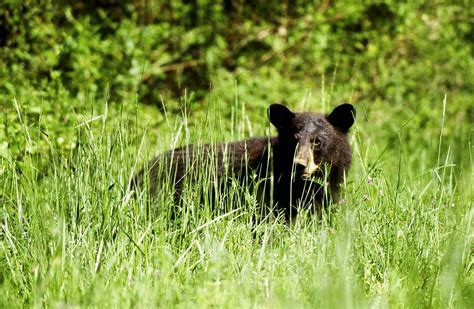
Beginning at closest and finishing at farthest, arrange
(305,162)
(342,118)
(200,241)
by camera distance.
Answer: (200,241) → (305,162) → (342,118)

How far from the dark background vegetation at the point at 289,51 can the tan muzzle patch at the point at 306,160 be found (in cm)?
385

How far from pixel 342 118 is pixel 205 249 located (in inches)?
76.7

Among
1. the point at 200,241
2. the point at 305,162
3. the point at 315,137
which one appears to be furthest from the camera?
the point at 315,137

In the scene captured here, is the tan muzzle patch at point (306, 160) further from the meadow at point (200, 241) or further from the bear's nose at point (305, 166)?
the meadow at point (200, 241)

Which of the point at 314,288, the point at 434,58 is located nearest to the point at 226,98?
the point at 434,58

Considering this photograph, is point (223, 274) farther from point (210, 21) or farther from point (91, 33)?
point (210, 21)

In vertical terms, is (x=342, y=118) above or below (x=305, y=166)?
above

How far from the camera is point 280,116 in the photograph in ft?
19.7

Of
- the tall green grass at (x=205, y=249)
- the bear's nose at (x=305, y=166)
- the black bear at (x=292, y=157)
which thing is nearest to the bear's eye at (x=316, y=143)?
the black bear at (x=292, y=157)

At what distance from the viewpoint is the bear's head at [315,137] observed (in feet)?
18.6

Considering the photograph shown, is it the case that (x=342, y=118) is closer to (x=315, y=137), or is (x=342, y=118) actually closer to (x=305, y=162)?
(x=315, y=137)

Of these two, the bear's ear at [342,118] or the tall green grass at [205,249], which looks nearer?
the tall green grass at [205,249]

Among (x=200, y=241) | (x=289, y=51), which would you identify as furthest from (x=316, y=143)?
(x=289, y=51)

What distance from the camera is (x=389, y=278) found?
14.3 ft
